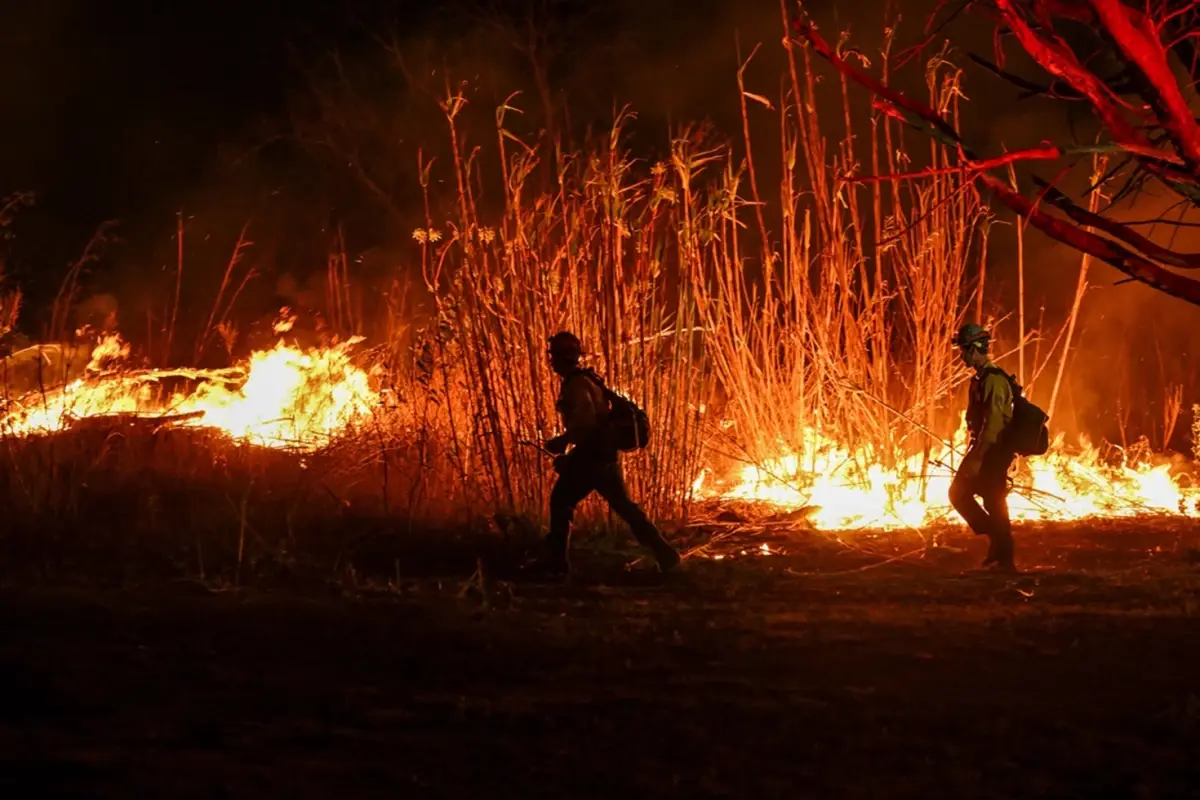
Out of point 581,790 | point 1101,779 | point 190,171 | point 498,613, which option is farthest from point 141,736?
point 190,171

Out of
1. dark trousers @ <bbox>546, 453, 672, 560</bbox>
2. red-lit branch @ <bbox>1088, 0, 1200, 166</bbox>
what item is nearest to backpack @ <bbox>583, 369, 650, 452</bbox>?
dark trousers @ <bbox>546, 453, 672, 560</bbox>

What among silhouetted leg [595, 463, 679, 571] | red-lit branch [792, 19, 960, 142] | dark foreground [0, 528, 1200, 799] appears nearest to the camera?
dark foreground [0, 528, 1200, 799]

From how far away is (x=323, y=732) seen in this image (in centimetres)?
555

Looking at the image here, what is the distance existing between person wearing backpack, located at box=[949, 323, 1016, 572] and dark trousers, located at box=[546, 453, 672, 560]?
72.3 inches

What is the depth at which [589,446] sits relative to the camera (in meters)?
8.88

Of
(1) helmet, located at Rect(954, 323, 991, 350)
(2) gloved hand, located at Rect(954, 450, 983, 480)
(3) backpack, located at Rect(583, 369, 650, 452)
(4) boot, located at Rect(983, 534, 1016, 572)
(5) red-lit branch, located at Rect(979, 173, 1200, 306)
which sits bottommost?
(4) boot, located at Rect(983, 534, 1016, 572)

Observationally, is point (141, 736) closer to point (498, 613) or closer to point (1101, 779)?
point (498, 613)

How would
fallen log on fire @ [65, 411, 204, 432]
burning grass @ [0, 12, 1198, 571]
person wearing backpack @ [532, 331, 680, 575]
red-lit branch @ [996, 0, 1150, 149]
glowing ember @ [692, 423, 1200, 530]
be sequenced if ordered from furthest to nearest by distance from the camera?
fallen log on fire @ [65, 411, 204, 432], glowing ember @ [692, 423, 1200, 530], burning grass @ [0, 12, 1198, 571], person wearing backpack @ [532, 331, 680, 575], red-lit branch @ [996, 0, 1150, 149]

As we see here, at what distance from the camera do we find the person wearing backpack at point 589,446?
8844 mm

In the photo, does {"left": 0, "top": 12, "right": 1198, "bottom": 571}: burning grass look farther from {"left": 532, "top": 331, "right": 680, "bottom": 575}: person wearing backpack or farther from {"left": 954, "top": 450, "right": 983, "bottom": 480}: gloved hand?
{"left": 954, "top": 450, "right": 983, "bottom": 480}: gloved hand

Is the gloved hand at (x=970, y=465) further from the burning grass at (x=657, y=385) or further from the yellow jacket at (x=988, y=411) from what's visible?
the burning grass at (x=657, y=385)

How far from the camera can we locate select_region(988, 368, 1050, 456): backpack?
28.7 ft

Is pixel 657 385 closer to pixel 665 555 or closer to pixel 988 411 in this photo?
pixel 665 555

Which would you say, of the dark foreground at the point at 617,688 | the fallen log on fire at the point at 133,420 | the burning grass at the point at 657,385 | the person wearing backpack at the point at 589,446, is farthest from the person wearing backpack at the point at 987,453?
the fallen log on fire at the point at 133,420
